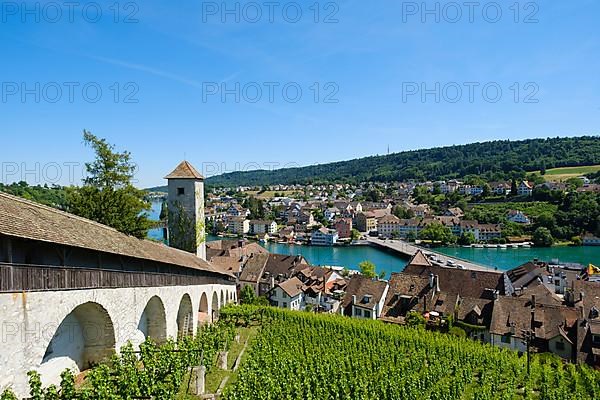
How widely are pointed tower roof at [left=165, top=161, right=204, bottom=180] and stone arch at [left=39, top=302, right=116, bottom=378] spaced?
712 inches

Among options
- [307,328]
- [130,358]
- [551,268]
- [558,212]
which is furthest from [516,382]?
[558,212]

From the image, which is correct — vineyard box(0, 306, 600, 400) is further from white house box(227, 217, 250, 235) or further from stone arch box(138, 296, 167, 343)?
white house box(227, 217, 250, 235)

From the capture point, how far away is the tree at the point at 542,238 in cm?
7714

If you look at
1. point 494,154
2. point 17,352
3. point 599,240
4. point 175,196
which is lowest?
point 599,240

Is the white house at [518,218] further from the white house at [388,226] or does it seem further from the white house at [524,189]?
the white house at [524,189]

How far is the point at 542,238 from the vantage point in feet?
253

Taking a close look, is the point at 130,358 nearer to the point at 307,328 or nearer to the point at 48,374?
the point at 48,374

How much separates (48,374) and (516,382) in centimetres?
1692

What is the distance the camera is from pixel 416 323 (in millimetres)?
26734

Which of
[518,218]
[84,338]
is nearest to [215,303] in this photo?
[84,338]

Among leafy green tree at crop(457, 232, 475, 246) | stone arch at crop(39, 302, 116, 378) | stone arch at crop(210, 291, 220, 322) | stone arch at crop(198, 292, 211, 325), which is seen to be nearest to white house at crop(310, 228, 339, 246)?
leafy green tree at crop(457, 232, 475, 246)

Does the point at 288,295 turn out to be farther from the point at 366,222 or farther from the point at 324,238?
the point at 366,222

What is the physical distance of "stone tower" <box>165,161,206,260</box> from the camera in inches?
1123

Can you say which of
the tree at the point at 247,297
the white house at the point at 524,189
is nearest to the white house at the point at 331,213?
the white house at the point at 524,189
